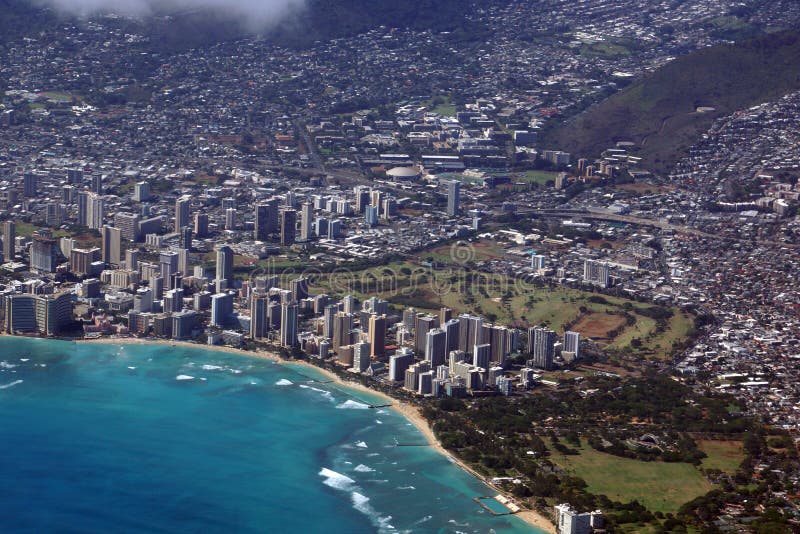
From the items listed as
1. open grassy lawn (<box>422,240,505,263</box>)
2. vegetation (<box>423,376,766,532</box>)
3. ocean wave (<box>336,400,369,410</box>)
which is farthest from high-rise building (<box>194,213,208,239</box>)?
vegetation (<box>423,376,766,532</box>)

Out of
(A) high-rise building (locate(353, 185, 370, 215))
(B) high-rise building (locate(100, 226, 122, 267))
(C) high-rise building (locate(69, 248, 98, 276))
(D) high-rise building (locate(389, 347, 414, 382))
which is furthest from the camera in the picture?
(A) high-rise building (locate(353, 185, 370, 215))

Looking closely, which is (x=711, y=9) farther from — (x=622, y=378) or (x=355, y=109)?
(x=622, y=378)

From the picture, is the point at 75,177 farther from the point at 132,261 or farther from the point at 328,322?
the point at 328,322

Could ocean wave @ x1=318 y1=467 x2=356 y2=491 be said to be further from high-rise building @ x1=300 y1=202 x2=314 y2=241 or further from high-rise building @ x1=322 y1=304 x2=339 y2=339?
high-rise building @ x1=300 y1=202 x2=314 y2=241

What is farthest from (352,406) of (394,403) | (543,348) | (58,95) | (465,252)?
(58,95)

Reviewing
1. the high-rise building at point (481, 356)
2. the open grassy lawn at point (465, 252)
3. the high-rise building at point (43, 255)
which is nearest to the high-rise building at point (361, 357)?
the high-rise building at point (481, 356)

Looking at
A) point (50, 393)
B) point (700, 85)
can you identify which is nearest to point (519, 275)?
point (50, 393)

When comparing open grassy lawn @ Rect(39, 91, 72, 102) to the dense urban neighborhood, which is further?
open grassy lawn @ Rect(39, 91, 72, 102)
